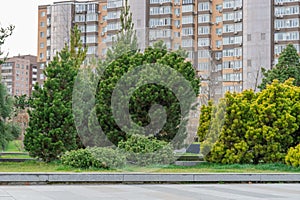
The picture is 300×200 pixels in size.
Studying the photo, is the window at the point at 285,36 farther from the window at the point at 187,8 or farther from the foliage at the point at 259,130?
the foliage at the point at 259,130

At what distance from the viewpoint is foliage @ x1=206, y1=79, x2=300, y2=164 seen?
67.3 ft

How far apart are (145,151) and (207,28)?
49.5m

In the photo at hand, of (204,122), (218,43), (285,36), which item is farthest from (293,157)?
(218,43)

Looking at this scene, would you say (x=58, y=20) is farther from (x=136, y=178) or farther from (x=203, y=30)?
(x=136, y=178)

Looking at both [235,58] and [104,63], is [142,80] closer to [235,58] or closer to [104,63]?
[104,63]

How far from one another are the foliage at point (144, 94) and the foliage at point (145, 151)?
5.43 feet

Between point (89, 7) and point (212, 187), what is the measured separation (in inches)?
2550

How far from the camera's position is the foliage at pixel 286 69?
32156mm

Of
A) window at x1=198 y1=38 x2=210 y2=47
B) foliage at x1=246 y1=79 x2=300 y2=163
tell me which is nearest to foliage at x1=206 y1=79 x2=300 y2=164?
foliage at x1=246 y1=79 x2=300 y2=163

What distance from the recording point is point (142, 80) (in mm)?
21344

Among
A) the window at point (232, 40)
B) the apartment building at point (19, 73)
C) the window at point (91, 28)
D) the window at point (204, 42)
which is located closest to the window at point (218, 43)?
the window at point (204, 42)

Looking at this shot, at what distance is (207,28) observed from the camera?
6694 cm

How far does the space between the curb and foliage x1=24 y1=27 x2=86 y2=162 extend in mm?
5680

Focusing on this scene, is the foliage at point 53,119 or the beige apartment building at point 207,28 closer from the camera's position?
the foliage at point 53,119
